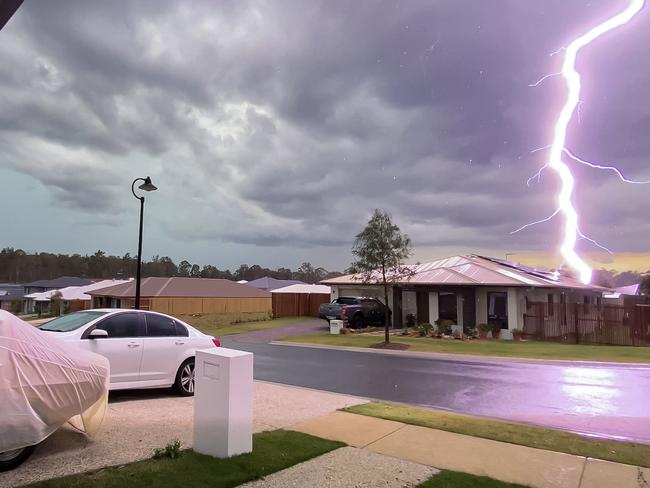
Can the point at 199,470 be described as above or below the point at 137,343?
below

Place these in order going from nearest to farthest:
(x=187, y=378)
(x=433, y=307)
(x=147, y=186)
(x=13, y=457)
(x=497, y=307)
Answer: (x=13, y=457) → (x=187, y=378) → (x=147, y=186) → (x=497, y=307) → (x=433, y=307)

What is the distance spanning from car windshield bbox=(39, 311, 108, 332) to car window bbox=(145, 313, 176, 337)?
81cm

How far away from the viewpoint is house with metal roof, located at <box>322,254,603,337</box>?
84.6 feet

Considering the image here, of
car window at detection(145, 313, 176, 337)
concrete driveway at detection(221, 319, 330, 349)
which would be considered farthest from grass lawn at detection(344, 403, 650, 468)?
concrete driveway at detection(221, 319, 330, 349)

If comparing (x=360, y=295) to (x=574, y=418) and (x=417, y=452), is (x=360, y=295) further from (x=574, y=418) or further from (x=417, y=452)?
(x=417, y=452)

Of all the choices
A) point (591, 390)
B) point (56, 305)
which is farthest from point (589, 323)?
point (56, 305)

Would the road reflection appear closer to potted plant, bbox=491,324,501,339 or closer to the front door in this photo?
potted plant, bbox=491,324,501,339

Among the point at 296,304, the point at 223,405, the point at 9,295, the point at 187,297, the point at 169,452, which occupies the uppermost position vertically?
the point at 187,297

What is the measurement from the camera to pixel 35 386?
5.06m

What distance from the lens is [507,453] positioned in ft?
20.6

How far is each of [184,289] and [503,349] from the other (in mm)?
31807

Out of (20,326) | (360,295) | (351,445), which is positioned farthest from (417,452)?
(360,295)

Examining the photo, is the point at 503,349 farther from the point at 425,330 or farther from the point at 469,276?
the point at 469,276

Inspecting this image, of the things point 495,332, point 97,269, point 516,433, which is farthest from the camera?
point 97,269
